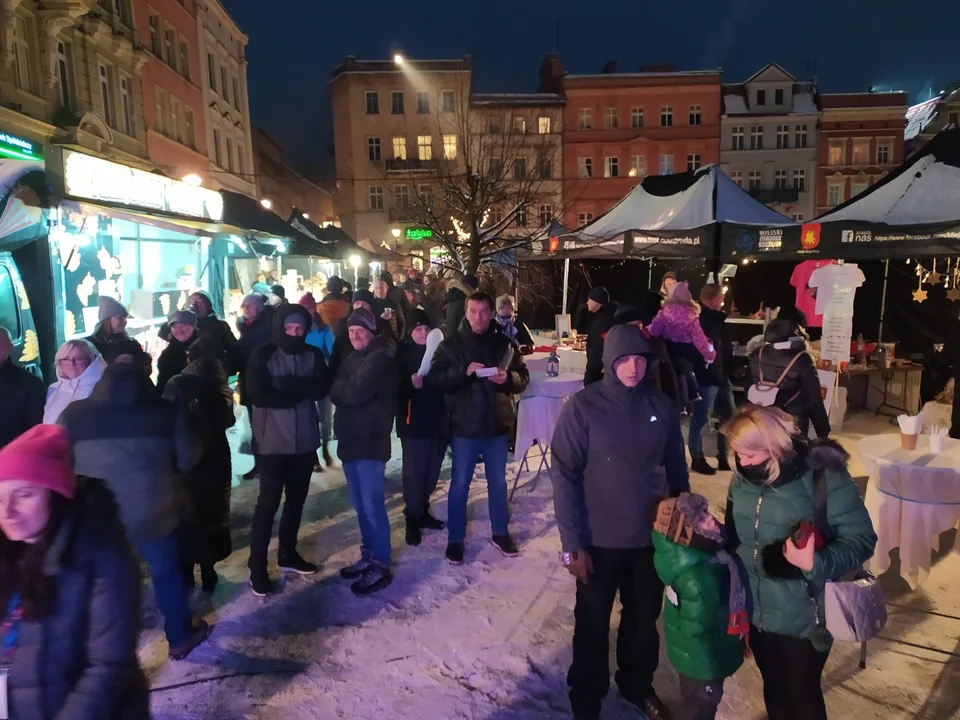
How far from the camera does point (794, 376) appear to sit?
472cm

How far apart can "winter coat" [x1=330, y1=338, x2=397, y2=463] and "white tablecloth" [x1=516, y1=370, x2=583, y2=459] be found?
7.20ft

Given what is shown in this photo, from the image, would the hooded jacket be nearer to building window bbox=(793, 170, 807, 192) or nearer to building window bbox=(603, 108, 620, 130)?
building window bbox=(603, 108, 620, 130)

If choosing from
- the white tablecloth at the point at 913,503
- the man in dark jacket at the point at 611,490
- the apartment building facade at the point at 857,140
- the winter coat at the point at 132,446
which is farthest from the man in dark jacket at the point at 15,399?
the apartment building facade at the point at 857,140

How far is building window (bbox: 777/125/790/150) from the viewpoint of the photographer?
36669 millimetres

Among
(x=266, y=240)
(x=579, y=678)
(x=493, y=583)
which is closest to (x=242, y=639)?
(x=493, y=583)

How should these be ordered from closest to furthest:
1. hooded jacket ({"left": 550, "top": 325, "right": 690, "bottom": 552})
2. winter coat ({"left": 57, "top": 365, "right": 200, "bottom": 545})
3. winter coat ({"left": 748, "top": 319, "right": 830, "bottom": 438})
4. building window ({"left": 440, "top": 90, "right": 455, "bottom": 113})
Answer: hooded jacket ({"left": 550, "top": 325, "right": 690, "bottom": 552}) < winter coat ({"left": 57, "top": 365, "right": 200, "bottom": 545}) < winter coat ({"left": 748, "top": 319, "right": 830, "bottom": 438}) < building window ({"left": 440, "top": 90, "right": 455, "bottom": 113})

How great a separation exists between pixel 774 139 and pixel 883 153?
19.8ft

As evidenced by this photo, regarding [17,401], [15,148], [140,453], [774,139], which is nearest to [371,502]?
[140,453]

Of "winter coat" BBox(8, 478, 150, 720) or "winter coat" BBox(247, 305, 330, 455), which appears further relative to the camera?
"winter coat" BBox(247, 305, 330, 455)

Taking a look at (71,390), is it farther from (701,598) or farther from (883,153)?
(883,153)

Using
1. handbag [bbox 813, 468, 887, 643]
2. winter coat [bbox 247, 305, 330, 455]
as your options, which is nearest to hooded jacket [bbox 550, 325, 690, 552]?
handbag [bbox 813, 468, 887, 643]

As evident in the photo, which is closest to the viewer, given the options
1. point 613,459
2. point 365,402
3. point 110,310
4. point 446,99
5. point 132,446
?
point 613,459

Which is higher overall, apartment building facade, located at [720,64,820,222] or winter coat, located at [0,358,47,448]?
apartment building facade, located at [720,64,820,222]

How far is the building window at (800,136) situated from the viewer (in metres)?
36.5
